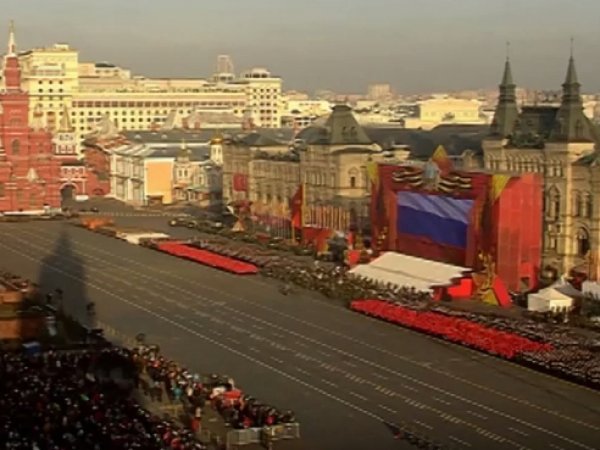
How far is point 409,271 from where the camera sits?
40.7 m

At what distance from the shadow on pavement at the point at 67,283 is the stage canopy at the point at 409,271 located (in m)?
9.72

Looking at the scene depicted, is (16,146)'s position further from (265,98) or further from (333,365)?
(265,98)

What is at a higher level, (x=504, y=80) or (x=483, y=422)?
(x=504, y=80)

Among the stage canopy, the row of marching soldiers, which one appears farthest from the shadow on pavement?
the stage canopy

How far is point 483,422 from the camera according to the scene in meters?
23.1

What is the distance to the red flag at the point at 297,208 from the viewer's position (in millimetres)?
53625

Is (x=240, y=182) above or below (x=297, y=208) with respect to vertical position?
above

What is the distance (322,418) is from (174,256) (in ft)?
88.7

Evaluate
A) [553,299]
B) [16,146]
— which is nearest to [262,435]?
[553,299]

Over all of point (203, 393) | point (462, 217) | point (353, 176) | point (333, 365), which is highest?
point (353, 176)

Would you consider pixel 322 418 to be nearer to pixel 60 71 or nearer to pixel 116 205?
pixel 116 205

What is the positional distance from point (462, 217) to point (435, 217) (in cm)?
175

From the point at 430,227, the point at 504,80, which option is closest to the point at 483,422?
Answer: the point at 430,227

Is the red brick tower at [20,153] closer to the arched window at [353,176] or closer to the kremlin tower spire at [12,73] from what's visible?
the kremlin tower spire at [12,73]
